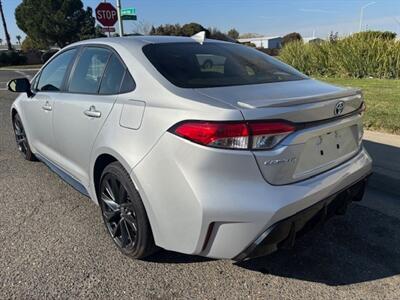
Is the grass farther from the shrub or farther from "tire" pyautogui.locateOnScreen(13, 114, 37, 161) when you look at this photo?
"tire" pyautogui.locateOnScreen(13, 114, 37, 161)

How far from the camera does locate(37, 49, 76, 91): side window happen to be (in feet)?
12.7

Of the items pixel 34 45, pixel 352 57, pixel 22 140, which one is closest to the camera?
pixel 22 140

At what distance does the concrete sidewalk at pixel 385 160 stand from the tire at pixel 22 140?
13.7ft

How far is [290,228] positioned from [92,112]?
174 cm

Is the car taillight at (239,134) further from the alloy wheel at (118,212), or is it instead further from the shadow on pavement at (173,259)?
the shadow on pavement at (173,259)

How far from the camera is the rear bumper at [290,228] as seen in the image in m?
2.25

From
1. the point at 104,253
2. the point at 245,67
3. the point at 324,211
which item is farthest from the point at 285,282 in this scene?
the point at 245,67

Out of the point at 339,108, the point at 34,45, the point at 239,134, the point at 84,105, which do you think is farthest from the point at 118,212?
the point at 34,45

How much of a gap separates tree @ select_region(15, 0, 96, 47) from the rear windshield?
4634cm

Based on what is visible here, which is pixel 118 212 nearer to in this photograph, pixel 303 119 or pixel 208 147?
pixel 208 147

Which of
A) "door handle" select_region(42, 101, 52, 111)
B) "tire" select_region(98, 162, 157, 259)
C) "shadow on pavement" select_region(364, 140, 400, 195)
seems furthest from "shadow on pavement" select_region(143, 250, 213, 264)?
"shadow on pavement" select_region(364, 140, 400, 195)

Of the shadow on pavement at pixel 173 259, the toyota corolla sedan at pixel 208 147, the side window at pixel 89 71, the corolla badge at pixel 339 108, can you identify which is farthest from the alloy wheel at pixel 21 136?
the corolla badge at pixel 339 108

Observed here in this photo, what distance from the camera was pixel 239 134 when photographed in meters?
2.16

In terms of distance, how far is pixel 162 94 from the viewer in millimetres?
2502
